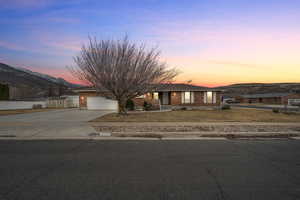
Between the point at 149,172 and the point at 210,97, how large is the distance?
25774mm

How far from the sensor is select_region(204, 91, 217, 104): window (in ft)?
92.7

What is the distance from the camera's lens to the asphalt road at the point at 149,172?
3.47m

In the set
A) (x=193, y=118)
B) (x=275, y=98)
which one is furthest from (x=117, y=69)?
(x=275, y=98)

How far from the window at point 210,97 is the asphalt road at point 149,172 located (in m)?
21.6

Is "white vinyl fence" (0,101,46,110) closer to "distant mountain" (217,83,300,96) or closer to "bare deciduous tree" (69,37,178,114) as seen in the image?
"bare deciduous tree" (69,37,178,114)

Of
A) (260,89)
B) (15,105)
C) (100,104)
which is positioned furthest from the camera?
(260,89)

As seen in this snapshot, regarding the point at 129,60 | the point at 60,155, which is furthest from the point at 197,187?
the point at 129,60

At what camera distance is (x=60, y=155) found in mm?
5863

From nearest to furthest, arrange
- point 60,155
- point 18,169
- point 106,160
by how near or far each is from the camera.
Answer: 1. point 18,169
2. point 106,160
3. point 60,155

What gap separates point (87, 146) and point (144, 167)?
315 cm

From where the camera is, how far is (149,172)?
4.48 m

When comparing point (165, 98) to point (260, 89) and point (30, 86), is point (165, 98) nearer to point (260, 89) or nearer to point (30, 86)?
point (30, 86)

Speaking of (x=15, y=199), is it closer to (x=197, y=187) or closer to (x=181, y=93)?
(x=197, y=187)

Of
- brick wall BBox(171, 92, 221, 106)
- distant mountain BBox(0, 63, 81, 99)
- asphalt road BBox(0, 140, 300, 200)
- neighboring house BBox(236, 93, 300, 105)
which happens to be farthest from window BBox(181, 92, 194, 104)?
distant mountain BBox(0, 63, 81, 99)
